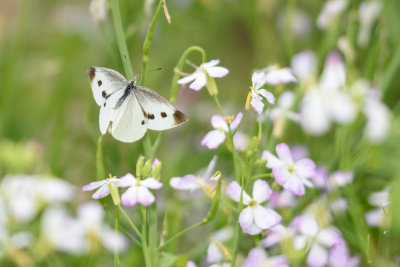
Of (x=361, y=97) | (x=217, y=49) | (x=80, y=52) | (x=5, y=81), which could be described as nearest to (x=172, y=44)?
(x=217, y=49)

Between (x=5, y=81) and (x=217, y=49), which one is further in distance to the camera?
(x=217, y=49)

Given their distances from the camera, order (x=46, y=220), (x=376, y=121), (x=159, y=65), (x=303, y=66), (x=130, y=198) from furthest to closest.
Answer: (x=159, y=65), (x=303, y=66), (x=46, y=220), (x=376, y=121), (x=130, y=198)

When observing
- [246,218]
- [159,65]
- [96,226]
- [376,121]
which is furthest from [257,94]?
[159,65]

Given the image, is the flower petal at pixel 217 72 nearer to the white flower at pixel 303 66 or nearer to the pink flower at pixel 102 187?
the pink flower at pixel 102 187

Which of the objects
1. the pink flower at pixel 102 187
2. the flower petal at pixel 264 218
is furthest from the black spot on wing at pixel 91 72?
the flower petal at pixel 264 218

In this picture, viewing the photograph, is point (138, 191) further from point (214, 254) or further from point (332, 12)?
point (332, 12)

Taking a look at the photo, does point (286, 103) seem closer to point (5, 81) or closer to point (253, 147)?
point (253, 147)

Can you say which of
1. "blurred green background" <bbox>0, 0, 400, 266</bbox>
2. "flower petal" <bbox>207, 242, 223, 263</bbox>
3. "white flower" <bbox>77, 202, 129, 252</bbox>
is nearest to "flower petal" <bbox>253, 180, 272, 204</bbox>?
"flower petal" <bbox>207, 242, 223, 263</bbox>
